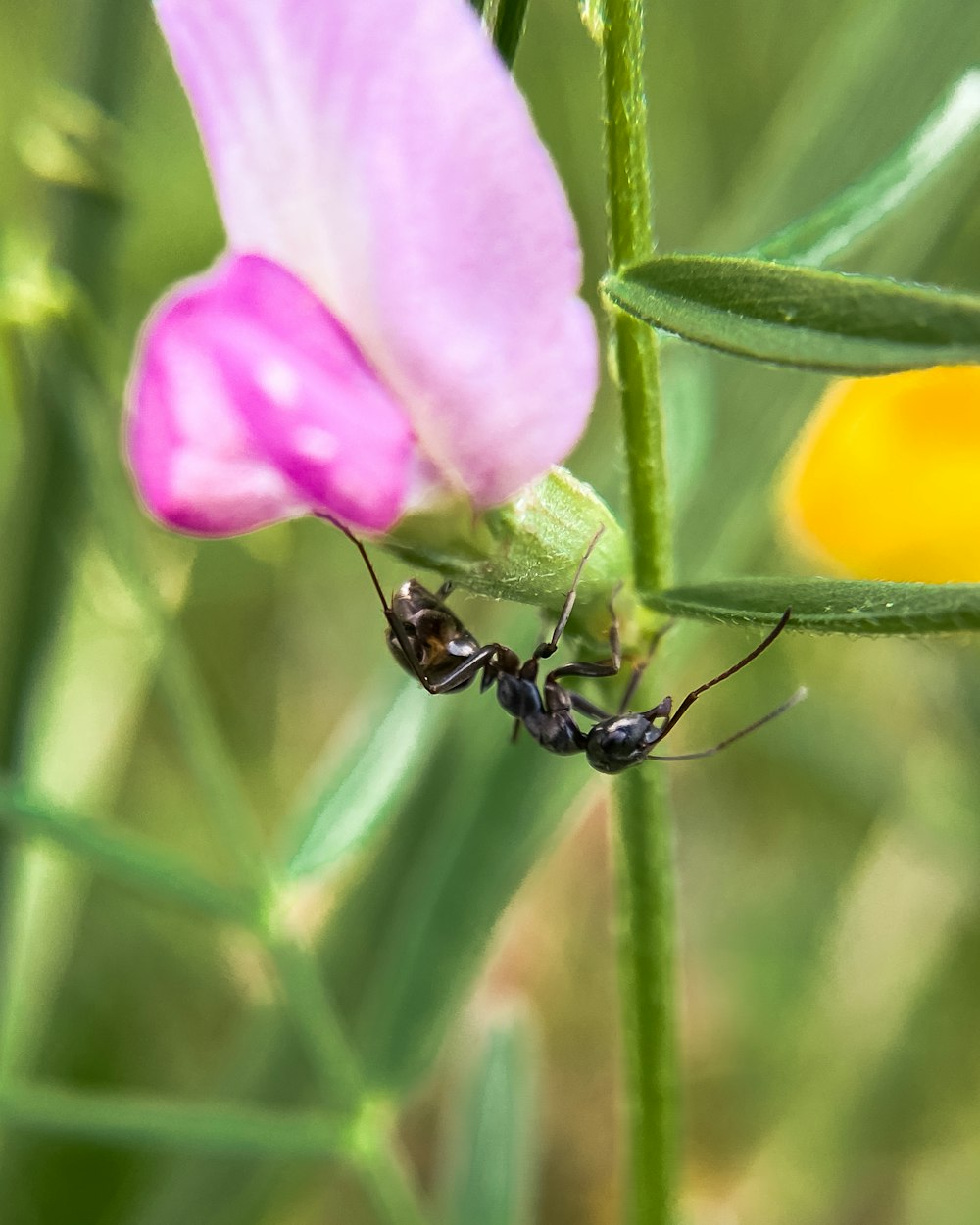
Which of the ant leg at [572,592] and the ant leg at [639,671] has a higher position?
the ant leg at [572,592]

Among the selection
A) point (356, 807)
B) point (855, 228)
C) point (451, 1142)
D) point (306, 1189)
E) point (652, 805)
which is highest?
point (855, 228)

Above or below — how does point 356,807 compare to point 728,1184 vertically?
above

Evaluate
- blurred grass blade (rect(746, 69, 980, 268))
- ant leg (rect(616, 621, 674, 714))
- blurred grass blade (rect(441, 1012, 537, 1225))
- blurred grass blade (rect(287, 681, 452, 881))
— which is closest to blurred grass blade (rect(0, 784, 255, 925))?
blurred grass blade (rect(287, 681, 452, 881))

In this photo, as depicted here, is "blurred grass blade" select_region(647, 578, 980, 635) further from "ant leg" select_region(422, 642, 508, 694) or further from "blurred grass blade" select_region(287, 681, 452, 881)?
"blurred grass blade" select_region(287, 681, 452, 881)

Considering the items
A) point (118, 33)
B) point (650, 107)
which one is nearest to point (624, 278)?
point (118, 33)

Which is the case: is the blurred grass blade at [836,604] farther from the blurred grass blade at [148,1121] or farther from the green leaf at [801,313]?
the blurred grass blade at [148,1121]

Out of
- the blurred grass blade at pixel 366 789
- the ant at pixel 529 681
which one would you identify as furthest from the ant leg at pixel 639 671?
the blurred grass blade at pixel 366 789

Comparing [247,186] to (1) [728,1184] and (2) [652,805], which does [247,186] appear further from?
(1) [728,1184]
